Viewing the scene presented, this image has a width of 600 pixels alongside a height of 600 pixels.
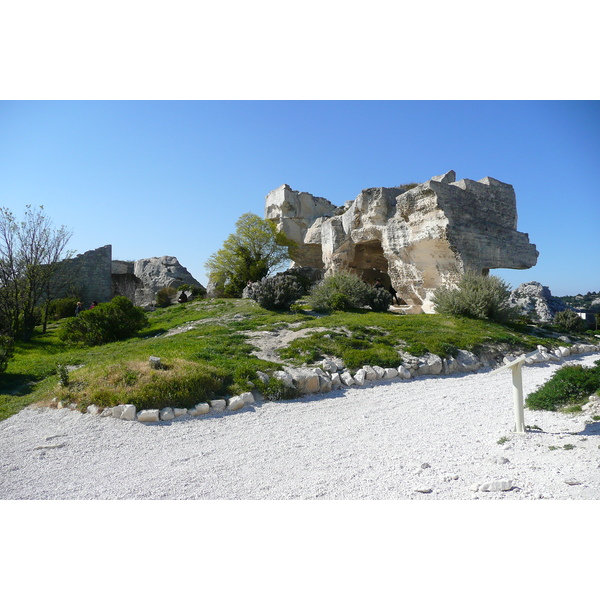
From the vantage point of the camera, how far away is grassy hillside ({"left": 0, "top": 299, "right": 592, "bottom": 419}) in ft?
20.9

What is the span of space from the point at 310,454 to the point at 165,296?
71.5ft

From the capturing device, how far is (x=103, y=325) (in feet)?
41.4

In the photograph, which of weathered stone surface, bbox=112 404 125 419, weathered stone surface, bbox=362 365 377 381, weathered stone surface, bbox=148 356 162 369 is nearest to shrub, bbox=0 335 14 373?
weathered stone surface, bbox=148 356 162 369

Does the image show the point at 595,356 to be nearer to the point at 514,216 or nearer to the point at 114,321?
the point at 514,216

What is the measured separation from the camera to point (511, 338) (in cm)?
1023

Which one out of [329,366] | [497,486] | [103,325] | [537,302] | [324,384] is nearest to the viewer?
[497,486]

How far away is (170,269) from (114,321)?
15.9 metres

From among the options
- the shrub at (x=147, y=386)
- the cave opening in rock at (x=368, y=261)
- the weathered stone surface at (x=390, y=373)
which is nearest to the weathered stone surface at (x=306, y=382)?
the shrub at (x=147, y=386)

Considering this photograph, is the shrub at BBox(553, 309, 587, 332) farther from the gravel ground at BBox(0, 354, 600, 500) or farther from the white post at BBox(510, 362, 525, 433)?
the white post at BBox(510, 362, 525, 433)

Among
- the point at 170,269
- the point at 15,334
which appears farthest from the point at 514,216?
the point at 170,269

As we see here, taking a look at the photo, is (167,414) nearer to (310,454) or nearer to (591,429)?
(310,454)

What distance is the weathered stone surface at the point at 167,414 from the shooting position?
5.86m

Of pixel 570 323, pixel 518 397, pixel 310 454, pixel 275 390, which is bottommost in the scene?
pixel 310 454

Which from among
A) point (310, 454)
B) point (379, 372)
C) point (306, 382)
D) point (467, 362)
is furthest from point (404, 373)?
point (310, 454)
